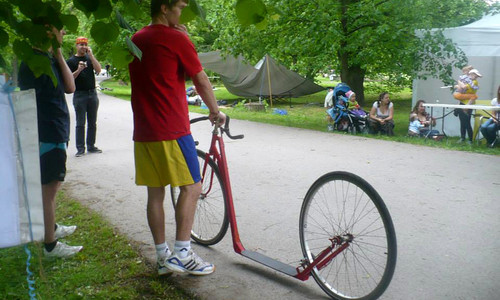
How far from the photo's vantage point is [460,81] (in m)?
12.8

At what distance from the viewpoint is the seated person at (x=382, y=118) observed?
1277 centimetres

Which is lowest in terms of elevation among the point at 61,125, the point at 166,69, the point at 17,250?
the point at 17,250

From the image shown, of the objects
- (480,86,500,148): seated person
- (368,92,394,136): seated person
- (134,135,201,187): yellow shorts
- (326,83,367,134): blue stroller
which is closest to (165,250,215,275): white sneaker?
(134,135,201,187): yellow shorts

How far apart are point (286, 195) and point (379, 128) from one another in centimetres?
693

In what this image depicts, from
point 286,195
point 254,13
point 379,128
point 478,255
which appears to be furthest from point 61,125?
point 379,128

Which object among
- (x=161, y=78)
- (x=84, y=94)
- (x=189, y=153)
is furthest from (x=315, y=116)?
(x=161, y=78)

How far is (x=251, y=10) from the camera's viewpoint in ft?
8.73

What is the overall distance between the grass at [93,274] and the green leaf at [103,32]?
1.37 meters

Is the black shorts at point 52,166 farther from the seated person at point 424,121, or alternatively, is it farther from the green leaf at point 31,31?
the seated person at point 424,121

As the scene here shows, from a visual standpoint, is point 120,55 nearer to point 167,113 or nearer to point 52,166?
point 167,113

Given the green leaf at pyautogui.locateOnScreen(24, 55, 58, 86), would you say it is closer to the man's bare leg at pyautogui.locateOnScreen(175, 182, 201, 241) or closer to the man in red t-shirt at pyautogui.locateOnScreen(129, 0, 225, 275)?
the man in red t-shirt at pyautogui.locateOnScreen(129, 0, 225, 275)

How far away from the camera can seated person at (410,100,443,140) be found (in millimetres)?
12234

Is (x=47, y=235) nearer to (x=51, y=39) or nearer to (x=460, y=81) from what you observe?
(x=51, y=39)

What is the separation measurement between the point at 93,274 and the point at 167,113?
1348mm
